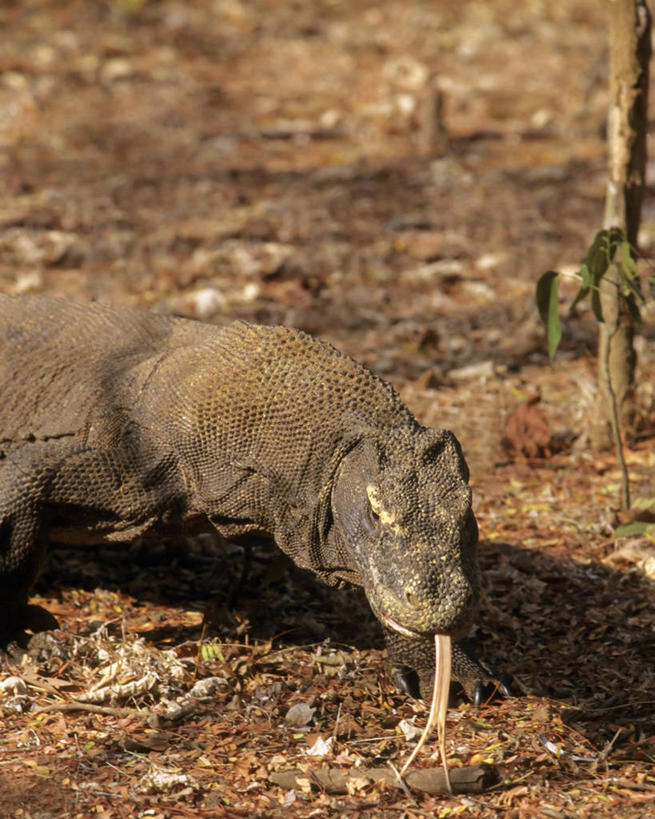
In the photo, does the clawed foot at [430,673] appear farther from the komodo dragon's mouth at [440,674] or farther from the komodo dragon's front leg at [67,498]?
the komodo dragon's front leg at [67,498]

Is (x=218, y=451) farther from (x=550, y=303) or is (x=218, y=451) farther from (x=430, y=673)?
(x=550, y=303)

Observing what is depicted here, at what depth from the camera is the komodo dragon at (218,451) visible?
327 cm

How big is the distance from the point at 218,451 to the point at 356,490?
60cm

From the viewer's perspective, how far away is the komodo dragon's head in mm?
2912

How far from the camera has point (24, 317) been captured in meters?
4.28

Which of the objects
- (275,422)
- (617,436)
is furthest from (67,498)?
(617,436)

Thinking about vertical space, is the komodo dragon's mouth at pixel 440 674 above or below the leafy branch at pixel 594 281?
→ below

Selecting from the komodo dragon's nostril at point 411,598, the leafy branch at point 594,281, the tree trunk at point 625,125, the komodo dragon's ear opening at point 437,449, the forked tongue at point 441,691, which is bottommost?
the forked tongue at point 441,691

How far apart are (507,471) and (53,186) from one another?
541 cm

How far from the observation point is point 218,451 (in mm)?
3693

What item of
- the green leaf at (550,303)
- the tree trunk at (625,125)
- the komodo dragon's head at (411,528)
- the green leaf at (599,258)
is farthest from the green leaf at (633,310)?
the komodo dragon's head at (411,528)

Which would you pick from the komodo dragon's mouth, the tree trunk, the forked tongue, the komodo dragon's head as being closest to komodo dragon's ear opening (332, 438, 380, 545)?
the komodo dragon's head

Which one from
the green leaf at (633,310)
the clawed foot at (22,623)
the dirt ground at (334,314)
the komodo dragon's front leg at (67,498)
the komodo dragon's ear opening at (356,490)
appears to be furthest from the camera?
the green leaf at (633,310)

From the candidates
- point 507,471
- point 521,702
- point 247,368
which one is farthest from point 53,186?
point 521,702
